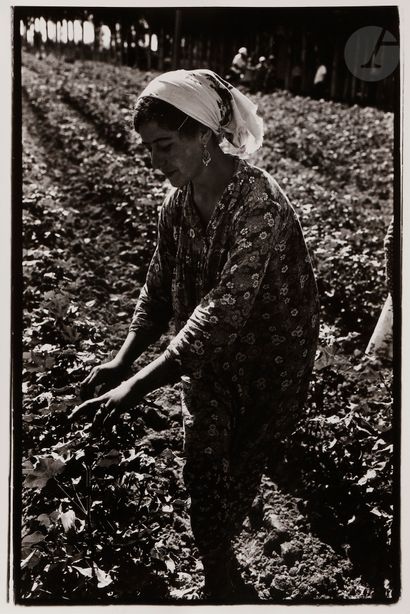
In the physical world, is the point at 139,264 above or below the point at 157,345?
above

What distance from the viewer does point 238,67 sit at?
2543 millimetres

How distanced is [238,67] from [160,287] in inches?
39.7

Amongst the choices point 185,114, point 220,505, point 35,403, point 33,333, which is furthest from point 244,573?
point 185,114

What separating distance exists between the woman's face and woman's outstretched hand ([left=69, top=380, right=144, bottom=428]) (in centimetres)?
57

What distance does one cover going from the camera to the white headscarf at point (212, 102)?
1722 millimetres

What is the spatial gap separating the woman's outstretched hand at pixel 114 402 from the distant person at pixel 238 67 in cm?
137

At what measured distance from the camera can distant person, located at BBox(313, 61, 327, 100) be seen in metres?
2.73

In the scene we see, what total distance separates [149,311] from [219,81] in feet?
2.32

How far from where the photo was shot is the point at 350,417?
2.33 metres

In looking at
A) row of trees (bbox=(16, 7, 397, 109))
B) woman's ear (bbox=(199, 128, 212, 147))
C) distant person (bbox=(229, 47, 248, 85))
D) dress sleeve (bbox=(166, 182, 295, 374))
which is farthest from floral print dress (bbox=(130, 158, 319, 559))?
distant person (bbox=(229, 47, 248, 85))

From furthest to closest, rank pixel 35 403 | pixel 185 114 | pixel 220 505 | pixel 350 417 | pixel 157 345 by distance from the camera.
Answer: pixel 157 345 < pixel 350 417 < pixel 35 403 < pixel 220 505 < pixel 185 114

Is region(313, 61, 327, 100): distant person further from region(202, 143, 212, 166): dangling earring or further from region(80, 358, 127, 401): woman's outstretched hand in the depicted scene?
region(80, 358, 127, 401): woman's outstretched hand

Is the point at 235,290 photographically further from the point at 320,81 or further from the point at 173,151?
the point at 320,81

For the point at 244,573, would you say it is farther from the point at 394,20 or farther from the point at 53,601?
the point at 394,20
